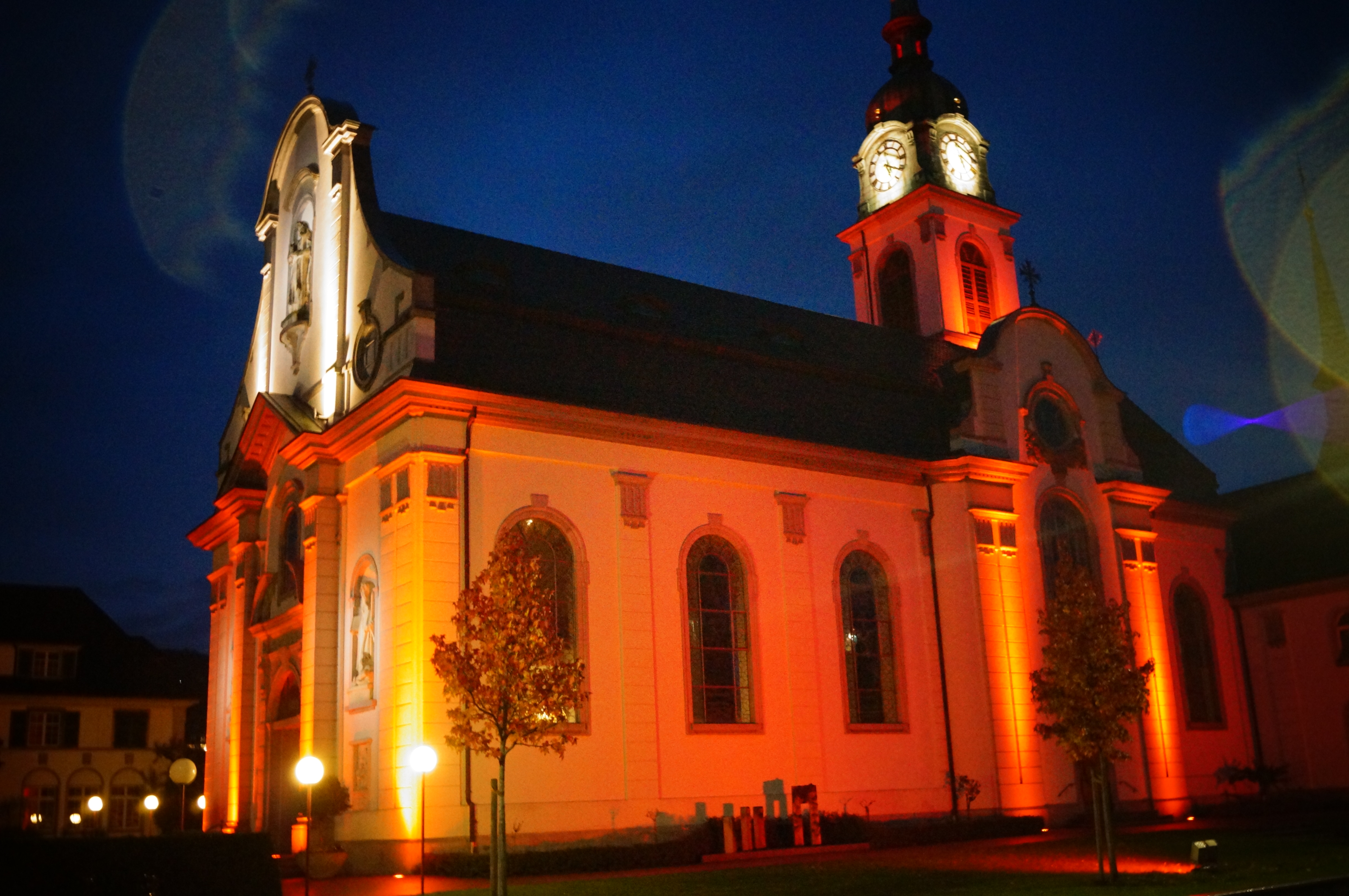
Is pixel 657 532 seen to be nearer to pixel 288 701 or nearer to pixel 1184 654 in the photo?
pixel 288 701

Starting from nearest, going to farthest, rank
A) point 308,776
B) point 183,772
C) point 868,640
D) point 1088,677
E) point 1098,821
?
1. point 1098,821
2. point 1088,677
3. point 308,776
4. point 183,772
5. point 868,640

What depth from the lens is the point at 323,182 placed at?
105 ft

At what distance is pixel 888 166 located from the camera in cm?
4341

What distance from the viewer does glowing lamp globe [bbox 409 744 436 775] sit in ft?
68.0

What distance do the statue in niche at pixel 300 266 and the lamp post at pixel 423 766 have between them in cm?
1437

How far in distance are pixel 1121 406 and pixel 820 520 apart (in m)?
15.9

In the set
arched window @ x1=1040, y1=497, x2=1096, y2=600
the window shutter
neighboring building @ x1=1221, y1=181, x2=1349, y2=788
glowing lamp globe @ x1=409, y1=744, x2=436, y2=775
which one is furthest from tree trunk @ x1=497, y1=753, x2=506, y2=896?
the window shutter

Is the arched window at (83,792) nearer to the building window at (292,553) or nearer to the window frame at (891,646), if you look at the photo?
the building window at (292,553)

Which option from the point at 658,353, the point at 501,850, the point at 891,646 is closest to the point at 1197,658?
the point at 891,646

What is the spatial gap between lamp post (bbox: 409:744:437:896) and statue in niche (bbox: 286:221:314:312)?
47.1 ft

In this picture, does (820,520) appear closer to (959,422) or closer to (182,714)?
(959,422)

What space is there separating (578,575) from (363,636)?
4.68m

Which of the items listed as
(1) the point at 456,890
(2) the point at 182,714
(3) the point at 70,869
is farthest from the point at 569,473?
(2) the point at 182,714

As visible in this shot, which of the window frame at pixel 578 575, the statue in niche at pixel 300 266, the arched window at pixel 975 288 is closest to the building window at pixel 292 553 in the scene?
the statue in niche at pixel 300 266
